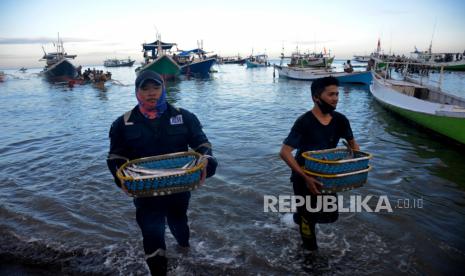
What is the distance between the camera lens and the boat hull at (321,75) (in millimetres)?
29891

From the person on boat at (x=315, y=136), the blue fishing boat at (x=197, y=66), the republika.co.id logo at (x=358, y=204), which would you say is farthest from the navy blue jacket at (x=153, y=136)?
the blue fishing boat at (x=197, y=66)

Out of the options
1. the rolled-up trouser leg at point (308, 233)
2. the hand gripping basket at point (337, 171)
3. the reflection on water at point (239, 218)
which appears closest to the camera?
the hand gripping basket at point (337, 171)

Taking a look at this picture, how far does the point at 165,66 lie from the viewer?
40.5 meters

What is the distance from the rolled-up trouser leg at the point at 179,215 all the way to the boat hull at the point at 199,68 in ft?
146

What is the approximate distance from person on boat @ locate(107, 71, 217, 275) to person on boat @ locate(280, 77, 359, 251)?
970mm

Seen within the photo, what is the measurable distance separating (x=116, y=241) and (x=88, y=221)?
1022 millimetres

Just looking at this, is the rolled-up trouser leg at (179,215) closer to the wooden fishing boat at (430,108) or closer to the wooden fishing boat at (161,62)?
the wooden fishing boat at (430,108)

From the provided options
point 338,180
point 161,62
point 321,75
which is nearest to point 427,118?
point 338,180

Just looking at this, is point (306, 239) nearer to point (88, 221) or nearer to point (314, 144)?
point (314, 144)

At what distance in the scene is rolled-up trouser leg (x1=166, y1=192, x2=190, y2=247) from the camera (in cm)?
329

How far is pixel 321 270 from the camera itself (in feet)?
12.4

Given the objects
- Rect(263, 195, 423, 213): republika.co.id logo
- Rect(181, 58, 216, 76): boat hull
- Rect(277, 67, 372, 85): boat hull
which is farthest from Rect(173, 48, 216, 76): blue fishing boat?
Rect(263, 195, 423, 213): republika.co.id logo

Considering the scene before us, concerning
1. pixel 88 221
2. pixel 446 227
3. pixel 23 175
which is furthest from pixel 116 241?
pixel 446 227

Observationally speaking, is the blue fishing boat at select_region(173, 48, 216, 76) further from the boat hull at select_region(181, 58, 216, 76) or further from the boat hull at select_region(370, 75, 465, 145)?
the boat hull at select_region(370, 75, 465, 145)
